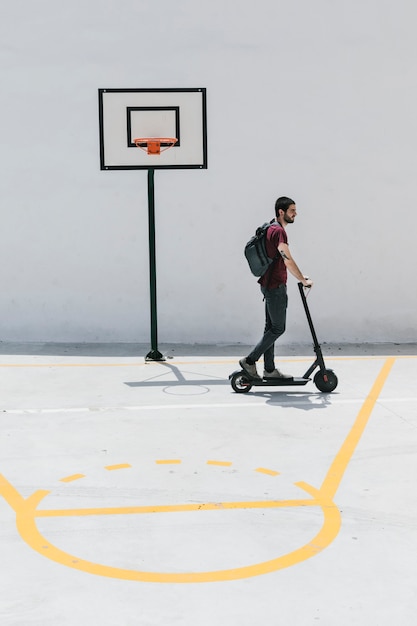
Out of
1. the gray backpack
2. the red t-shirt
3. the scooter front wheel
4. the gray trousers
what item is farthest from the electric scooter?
the gray backpack

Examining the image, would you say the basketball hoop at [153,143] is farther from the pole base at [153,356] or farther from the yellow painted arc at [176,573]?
the yellow painted arc at [176,573]

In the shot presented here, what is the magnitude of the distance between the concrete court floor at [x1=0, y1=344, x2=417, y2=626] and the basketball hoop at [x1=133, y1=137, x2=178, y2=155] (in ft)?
9.61

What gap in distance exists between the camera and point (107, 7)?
1119 cm

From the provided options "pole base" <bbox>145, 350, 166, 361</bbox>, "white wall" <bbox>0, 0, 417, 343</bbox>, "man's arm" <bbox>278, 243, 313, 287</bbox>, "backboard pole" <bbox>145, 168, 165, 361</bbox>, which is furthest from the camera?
"white wall" <bbox>0, 0, 417, 343</bbox>

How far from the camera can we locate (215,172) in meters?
11.4

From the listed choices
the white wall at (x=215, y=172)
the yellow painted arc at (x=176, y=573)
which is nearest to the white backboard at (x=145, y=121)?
the white wall at (x=215, y=172)

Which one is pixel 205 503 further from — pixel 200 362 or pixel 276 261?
pixel 200 362

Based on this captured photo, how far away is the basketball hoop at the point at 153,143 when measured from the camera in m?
10.3

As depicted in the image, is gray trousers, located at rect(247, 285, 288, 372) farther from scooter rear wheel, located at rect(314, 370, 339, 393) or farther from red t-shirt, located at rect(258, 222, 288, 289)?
scooter rear wheel, located at rect(314, 370, 339, 393)

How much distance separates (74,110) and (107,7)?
56.7 inches

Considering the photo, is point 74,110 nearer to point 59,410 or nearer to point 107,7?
point 107,7

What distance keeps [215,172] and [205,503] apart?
22.2 feet

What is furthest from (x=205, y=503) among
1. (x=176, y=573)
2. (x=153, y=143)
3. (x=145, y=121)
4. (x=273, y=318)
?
(x=145, y=121)

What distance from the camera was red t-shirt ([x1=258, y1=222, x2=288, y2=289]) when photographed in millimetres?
8234
